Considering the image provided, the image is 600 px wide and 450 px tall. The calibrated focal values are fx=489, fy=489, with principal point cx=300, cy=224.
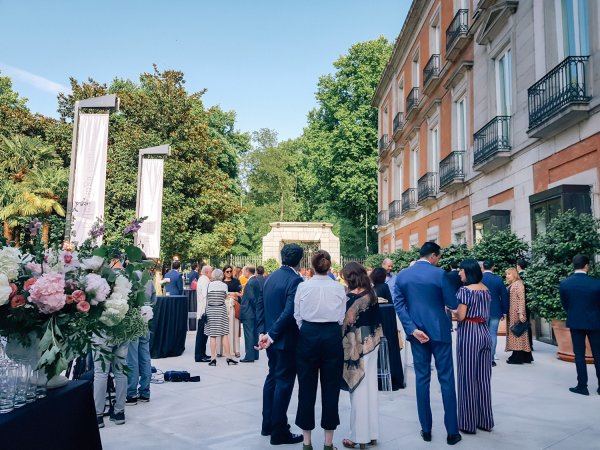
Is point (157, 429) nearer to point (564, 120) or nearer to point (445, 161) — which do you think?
point (564, 120)

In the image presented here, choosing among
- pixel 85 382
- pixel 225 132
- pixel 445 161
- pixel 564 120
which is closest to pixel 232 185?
pixel 225 132

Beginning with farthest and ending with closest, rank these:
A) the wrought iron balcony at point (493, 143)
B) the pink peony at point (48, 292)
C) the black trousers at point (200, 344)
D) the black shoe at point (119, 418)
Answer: the wrought iron balcony at point (493, 143), the black trousers at point (200, 344), the black shoe at point (119, 418), the pink peony at point (48, 292)

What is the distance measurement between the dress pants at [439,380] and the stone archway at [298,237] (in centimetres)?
2453

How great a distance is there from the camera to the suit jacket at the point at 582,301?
674 centimetres

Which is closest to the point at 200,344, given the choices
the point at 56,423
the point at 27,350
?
the point at 56,423

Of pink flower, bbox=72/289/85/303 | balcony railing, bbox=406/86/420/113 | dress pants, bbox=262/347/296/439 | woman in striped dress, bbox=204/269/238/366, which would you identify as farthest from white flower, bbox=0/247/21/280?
balcony railing, bbox=406/86/420/113

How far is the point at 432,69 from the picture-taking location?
20438 millimetres

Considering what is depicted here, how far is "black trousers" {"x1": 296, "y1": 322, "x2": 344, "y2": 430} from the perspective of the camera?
4.42 m

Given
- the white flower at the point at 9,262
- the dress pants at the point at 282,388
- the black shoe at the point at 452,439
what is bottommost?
the black shoe at the point at 452,439

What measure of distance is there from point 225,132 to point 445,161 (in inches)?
974

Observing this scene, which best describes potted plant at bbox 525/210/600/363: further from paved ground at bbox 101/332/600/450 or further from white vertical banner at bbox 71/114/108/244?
white vertical banner at bbox 71/114/108/244

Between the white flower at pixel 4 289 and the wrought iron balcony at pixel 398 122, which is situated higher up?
the wrought iron balcony at pixel 398 122

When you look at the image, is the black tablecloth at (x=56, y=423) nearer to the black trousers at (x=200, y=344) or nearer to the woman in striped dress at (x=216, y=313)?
the woman in striped dress at (x=216, y=313)

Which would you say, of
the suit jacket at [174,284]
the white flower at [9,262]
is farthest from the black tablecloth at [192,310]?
the white flower at [9,262]
